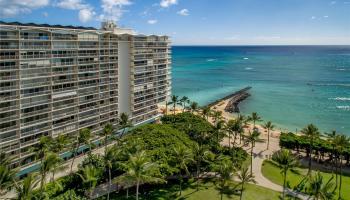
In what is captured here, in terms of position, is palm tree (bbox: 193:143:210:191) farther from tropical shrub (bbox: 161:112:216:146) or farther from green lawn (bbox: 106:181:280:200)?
tropical shrub (bbox: 161:112:216:146)

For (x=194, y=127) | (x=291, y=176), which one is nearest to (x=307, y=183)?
(x=291, y=176)

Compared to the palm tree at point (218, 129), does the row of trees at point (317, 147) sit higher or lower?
lower

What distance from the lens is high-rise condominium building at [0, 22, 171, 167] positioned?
6128cm

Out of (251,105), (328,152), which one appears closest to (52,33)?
(328,152)

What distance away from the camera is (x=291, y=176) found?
7462cm

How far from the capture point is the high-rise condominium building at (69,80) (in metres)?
61.3

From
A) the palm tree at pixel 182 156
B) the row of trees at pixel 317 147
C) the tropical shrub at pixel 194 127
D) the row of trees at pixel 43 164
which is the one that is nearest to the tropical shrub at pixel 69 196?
the row of trees at pixel 43 164

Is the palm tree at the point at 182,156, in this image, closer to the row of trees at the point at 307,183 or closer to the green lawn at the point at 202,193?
the green lawn at the point at 202,193

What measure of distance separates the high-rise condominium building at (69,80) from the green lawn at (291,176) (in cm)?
3847

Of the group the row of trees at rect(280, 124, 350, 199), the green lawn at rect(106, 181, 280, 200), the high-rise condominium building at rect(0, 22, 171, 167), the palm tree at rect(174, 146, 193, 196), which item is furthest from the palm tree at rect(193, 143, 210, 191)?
the high-rise condominium building at rect(0, 22, 171, 167)

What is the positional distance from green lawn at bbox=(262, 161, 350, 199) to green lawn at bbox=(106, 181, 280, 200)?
688 centimetres

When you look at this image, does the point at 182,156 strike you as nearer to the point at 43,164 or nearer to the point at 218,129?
the point at 43,164

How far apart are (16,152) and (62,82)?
16.7m

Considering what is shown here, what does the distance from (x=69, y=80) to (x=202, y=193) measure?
119ft
